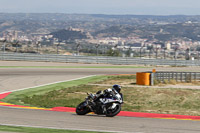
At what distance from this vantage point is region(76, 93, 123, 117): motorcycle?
635 inches

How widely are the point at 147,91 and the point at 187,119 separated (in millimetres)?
8129

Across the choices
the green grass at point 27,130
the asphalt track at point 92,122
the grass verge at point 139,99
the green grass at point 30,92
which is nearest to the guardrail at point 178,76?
the grass verge at point 139,99

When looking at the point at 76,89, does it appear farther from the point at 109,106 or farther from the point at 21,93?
the point at 109,106

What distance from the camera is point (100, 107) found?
53.7ft

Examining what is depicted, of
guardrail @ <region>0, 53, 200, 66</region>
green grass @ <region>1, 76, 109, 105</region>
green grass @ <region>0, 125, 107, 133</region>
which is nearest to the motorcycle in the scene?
green grass @ <region>0, 125, 107, 133</region>

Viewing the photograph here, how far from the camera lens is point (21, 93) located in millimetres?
24359

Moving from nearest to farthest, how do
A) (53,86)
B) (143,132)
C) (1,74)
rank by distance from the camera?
(143,132), (53,86), (1,74)

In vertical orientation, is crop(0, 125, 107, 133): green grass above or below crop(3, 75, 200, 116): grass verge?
above

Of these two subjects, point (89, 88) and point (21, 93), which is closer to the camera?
point (21, 93)

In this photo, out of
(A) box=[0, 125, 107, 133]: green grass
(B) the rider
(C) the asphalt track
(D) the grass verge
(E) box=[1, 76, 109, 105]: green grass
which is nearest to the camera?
(A) box=[0, 125, 107, 133]: green grass

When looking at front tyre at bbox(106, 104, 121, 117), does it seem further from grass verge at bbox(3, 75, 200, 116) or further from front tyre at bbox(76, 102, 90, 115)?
grass verge at bbox(3, 75, 200, 116)

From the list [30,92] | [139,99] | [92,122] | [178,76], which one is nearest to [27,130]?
[92,122]

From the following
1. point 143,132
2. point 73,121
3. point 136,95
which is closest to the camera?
point 143,132

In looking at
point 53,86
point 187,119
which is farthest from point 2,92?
point 187,119
